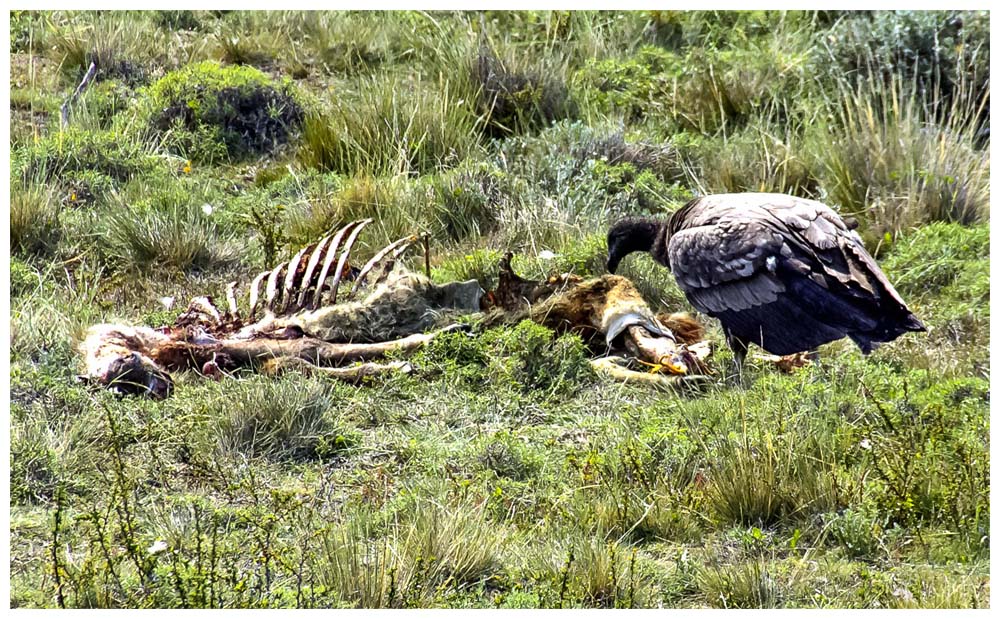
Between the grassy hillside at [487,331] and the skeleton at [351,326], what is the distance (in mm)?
208

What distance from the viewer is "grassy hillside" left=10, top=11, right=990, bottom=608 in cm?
448

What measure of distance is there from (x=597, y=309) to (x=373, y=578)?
119 inches

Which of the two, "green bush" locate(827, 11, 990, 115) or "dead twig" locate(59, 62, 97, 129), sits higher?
"green bush" locate(827, 11, 990, 115)

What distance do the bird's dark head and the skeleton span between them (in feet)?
1.01

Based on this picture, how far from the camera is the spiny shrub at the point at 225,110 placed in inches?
390

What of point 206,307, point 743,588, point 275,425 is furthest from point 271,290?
point 743,588

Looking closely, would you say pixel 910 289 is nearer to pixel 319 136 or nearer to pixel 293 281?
pixel 293 281

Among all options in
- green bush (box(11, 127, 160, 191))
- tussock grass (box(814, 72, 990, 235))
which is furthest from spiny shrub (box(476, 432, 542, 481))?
green bush (box(11, 127, 160, 191))

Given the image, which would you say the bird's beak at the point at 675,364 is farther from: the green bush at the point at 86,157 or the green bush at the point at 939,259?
the green bush at the point at 86,157

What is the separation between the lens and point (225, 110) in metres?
9.99

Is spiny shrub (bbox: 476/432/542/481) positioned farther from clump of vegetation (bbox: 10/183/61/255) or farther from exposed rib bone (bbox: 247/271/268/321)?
clump of vegetation (bbox: 10/183/61/255)

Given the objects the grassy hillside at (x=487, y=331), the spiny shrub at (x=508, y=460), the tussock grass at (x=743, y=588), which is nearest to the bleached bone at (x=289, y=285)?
Answer: the grassy hillside at (x=487, y=331)

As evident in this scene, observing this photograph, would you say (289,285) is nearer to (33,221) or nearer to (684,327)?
(684,327)

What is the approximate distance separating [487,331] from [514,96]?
411 cm
